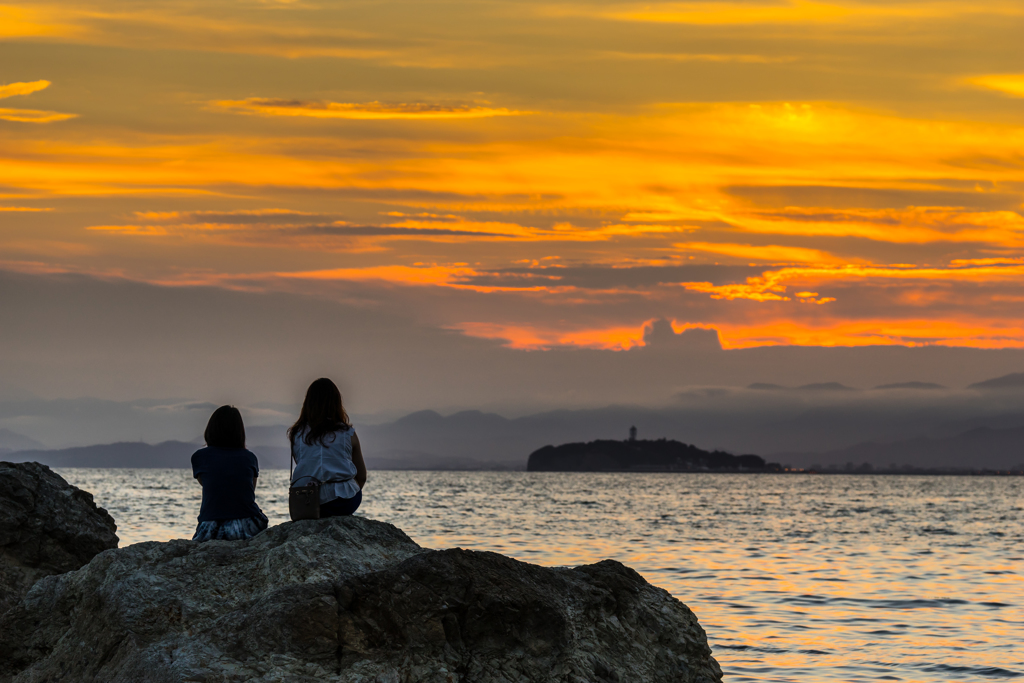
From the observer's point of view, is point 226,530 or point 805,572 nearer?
point 226,530

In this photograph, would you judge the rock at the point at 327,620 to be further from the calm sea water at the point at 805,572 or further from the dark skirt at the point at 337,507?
the calm sea water at the point at 805,572

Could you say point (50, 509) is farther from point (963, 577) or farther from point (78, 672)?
point (963, 577)

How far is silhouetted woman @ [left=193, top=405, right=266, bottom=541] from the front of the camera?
8203mm

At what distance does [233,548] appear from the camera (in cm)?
740

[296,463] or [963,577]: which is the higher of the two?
[296,463]

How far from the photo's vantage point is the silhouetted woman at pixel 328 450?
26.5ft

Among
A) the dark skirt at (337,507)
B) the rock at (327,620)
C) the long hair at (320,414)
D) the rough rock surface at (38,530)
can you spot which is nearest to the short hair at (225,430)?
the long hair at (320,414)

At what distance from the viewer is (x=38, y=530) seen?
997 cm

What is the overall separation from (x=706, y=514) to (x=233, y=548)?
5269 centimetres

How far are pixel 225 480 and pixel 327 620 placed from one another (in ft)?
6.80

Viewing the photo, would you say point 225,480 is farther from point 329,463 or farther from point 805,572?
point 805,572

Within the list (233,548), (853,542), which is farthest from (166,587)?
(853,542)

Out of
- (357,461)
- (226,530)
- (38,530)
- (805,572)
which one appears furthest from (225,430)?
(805,572)

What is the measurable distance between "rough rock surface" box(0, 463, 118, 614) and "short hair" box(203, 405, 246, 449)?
2345 mm
